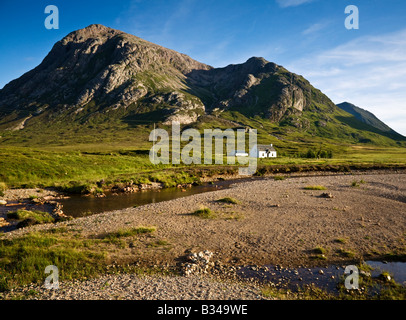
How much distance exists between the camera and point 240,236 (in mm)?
20484

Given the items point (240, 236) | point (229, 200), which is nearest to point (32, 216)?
point (240, 236)

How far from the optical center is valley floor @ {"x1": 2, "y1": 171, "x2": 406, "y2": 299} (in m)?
13.0

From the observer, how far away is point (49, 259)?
1546cm

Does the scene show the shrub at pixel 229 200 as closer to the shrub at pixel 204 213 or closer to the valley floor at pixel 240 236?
the valley floor at pixel 240 236

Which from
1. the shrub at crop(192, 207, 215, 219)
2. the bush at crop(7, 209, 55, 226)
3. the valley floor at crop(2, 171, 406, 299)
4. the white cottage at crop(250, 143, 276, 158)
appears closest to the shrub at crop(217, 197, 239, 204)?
the valley floor at crop(2, 171, 406, 299)

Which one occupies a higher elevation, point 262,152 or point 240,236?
point 262,152

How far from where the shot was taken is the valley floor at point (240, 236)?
13.0 meters

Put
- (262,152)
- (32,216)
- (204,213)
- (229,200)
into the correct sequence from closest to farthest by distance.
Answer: (32,216) → (204,213) → (229,200) → (262,152)

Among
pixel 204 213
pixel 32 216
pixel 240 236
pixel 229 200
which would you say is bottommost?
pixel 240 236

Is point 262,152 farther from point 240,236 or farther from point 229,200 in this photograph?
point 240,236

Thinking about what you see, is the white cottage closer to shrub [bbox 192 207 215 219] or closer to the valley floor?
the valley floor
